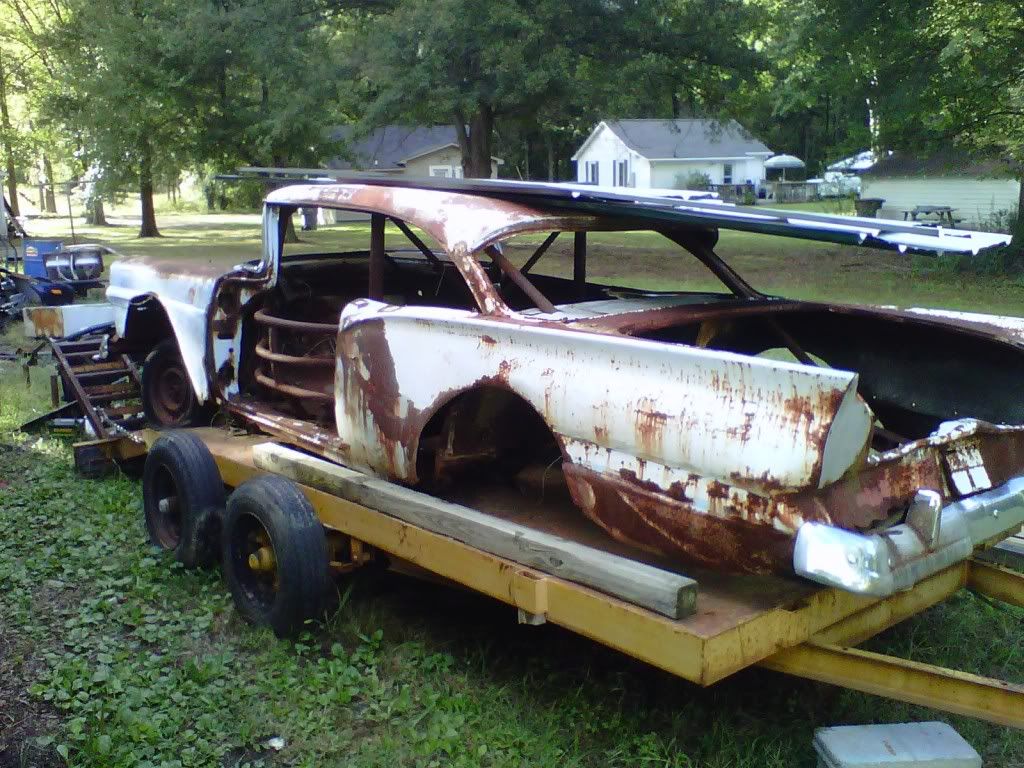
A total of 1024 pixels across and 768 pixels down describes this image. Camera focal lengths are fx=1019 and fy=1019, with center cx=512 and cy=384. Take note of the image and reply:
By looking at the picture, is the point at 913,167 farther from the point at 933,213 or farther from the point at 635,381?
the point at 635,381

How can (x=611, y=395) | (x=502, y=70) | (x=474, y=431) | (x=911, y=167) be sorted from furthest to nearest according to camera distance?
(x=911, y=167) < (x=502, y=70) < (x=474, y=431) < (x=611, y=395)

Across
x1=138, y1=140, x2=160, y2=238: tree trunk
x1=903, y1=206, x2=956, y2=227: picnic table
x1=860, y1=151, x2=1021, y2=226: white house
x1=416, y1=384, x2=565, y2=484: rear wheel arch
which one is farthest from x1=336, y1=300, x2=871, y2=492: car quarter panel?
x1=860, y1=151, x2=1021, y2=226: white house

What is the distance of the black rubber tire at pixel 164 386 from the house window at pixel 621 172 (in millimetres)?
43714

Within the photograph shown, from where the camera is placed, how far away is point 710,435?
2748 millimetres

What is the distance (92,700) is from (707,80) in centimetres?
1958

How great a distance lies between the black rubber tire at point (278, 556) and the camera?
3676 mm

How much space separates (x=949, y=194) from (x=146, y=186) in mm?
24725

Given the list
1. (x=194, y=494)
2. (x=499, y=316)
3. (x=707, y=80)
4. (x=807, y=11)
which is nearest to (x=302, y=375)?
(x=194, y=494)

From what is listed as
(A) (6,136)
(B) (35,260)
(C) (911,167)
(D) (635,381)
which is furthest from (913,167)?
(D) (635,381)

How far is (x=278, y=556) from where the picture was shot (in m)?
3.68

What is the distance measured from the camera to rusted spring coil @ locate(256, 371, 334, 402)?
4559 millimetres

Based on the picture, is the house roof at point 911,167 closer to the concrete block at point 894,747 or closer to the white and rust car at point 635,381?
the white and rust car at point 635,381

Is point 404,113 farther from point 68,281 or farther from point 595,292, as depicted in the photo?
point 595,292

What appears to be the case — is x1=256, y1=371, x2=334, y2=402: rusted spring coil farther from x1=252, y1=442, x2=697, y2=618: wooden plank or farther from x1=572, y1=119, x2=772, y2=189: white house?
x1=572, y1=119, x2=772, y2=189: white house
